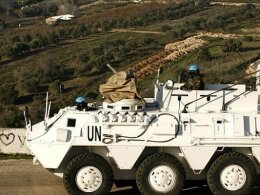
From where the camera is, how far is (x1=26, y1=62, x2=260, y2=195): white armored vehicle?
1104 cm

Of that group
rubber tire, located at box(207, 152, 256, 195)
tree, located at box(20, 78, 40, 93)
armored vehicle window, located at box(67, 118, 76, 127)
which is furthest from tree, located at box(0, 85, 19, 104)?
rubber tire, located at box(207, 152, 256, 195)

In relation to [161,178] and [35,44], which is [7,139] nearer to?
[161,178]

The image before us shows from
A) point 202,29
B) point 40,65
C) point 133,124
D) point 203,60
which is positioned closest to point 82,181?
point 133,124

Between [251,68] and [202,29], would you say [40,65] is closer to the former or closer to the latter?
[202,29]

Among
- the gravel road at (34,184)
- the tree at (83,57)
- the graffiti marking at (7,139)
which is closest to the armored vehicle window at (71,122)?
the gravel road at (34,184)

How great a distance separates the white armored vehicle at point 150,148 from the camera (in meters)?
11.0

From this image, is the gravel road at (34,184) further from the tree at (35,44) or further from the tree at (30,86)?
the tree at (35,44)

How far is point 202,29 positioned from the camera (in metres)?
51.3

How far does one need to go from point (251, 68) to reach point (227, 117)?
1900mm

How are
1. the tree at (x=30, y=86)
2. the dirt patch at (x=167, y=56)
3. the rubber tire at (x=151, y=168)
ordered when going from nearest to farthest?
the rubber tire at (x=151, y=168) < the tree at (x=30, y=86) < the dirt patch at (x=167, y=56)

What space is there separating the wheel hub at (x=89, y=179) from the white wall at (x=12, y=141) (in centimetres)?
403

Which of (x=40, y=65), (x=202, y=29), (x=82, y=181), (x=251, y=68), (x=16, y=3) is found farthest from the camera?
→ (x=16, y=3)

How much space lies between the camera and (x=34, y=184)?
12.3 meters

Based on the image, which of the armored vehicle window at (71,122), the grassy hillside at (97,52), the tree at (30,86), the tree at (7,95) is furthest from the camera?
the tree at (30,86)
